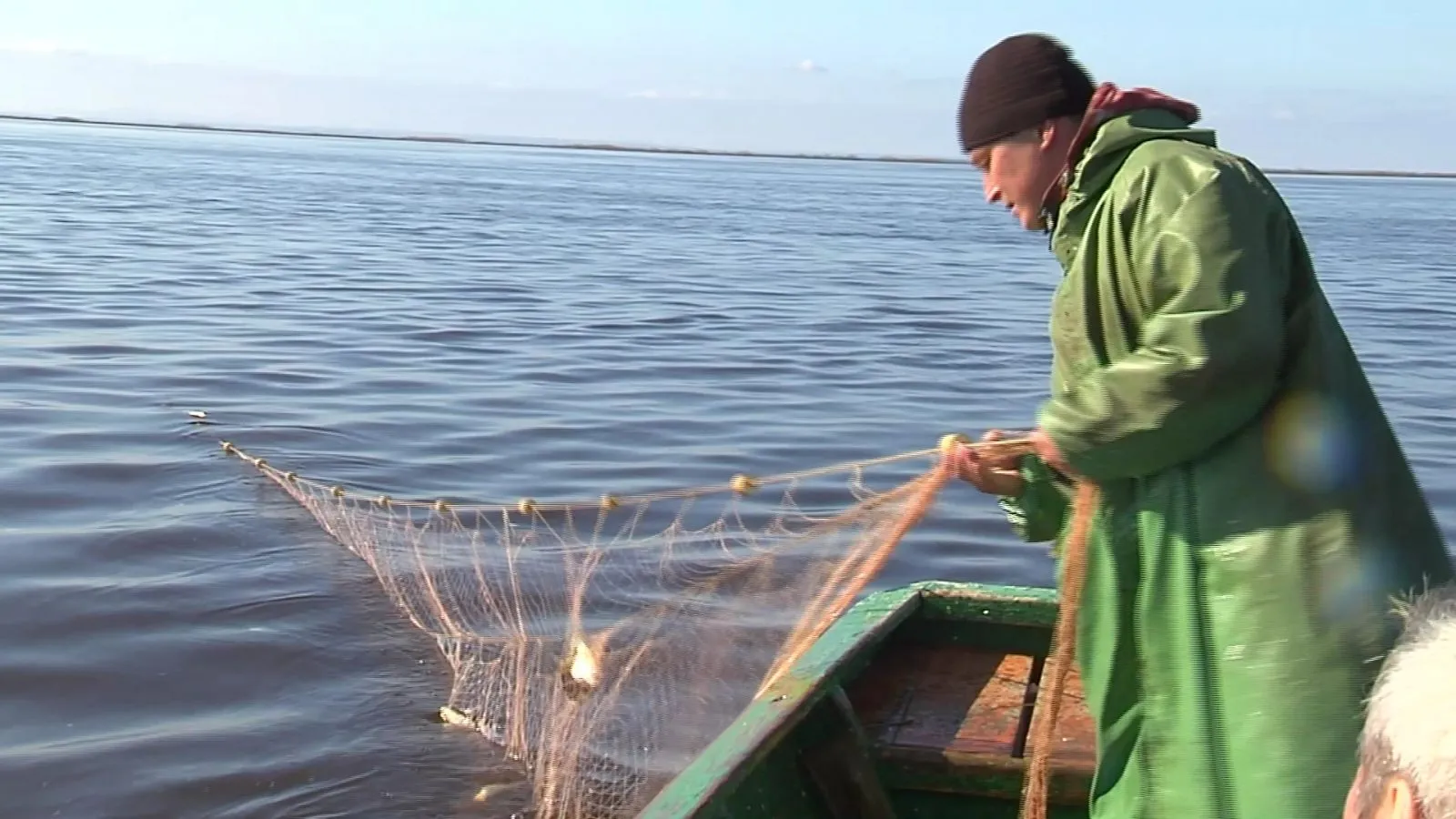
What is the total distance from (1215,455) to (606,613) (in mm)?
5544

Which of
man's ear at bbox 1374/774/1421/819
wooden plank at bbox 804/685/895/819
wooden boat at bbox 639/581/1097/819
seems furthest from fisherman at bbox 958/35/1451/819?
wooden plank at bbox 804/685/895/819

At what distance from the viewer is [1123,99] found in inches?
109

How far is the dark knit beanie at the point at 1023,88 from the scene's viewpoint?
9.29ft

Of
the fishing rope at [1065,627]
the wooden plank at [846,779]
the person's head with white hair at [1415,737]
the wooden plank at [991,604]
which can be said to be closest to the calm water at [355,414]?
the wooden plank at [991,604]

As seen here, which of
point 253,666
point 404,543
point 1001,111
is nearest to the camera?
point 1001,111

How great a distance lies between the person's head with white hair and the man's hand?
139cm

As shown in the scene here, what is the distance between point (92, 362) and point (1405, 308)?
1771 centimetres

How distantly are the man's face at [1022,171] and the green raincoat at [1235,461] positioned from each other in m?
0.13

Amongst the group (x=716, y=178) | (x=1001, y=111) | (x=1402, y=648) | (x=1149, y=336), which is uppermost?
(x=1001, y=111)

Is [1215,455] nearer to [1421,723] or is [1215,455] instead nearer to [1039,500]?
[1039,500]

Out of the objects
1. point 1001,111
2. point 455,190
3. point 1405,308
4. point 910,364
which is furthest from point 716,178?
point 1001,111

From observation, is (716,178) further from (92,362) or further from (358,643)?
(358,643)

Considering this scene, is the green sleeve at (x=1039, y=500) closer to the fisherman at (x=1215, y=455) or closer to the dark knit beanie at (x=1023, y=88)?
the fisherman at (x=1215, y=455)

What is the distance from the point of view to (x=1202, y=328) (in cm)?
251
